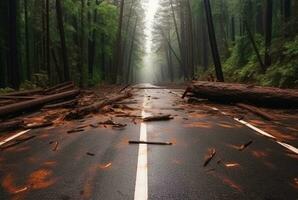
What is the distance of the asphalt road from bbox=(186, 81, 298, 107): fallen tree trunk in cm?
418

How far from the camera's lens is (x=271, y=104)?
12.9m

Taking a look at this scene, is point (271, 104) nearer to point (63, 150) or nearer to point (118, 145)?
point (118, 145)

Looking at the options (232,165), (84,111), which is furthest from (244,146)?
(84,111)

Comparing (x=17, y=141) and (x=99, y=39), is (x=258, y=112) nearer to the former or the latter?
(x=17, y=141)

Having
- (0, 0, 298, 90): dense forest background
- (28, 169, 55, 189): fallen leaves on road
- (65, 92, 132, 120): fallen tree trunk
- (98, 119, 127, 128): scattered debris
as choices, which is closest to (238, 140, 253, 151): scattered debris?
(98, 119, 127, 128): scattered debris

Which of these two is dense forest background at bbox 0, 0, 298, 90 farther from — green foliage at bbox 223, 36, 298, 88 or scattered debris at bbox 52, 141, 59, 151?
scattered debris at bbox 52, 141, 59, 151

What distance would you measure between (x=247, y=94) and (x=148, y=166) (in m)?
8.52

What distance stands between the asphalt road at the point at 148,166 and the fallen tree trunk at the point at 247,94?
418 cm

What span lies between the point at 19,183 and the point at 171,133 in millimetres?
4197

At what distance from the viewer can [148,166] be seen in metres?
5.84

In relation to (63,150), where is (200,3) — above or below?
above

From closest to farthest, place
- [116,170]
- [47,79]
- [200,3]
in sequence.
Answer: [116,170] → [47,79] → [200,3]

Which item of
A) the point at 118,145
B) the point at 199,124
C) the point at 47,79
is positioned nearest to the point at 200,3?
the point at 47,79

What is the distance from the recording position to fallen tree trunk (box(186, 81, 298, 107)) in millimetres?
12391
